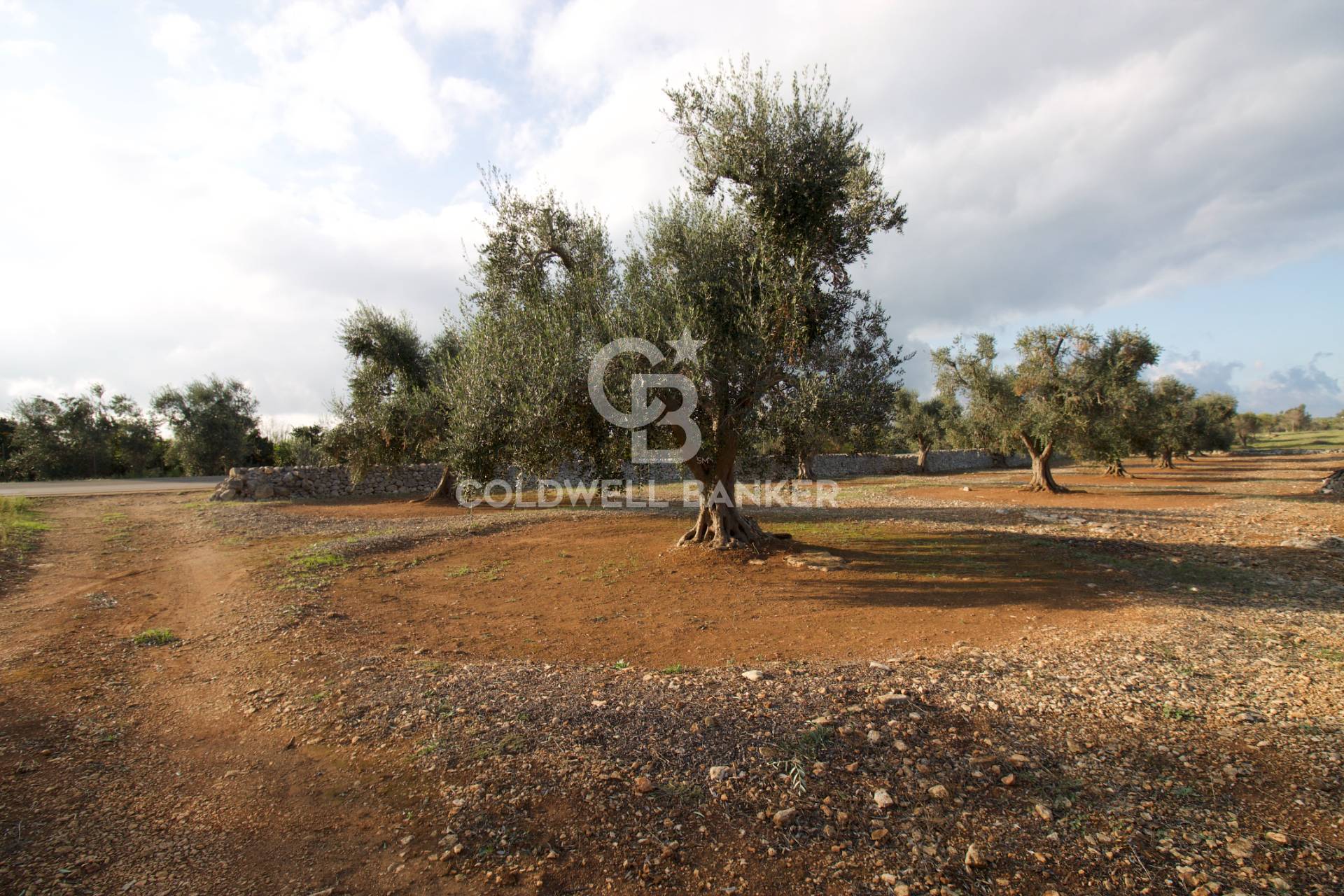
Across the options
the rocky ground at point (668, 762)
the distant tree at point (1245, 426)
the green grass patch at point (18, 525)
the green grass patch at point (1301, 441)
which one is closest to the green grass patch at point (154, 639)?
the rocky ground at point (668, 762)

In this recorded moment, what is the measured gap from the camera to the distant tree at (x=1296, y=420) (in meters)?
122

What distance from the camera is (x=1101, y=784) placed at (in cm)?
455

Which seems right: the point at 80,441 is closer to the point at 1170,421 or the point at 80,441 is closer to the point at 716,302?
the point at 716,302

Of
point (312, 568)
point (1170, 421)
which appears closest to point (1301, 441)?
point (1170, 421)

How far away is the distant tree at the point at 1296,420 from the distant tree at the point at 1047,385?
138607 mm

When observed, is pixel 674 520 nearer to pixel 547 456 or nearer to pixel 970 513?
pixel 547 456

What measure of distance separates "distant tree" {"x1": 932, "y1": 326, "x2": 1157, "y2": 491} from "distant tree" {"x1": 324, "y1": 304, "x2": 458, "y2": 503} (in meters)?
24.8

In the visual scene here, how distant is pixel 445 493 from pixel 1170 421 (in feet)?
143

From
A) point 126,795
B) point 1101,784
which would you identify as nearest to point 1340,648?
point 1101,784

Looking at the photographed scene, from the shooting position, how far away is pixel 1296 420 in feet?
402

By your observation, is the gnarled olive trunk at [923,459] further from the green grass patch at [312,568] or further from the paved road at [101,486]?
the paved road at [101,486]

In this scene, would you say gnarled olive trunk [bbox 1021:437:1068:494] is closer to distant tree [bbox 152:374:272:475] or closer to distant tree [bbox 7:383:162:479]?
distant tree [bbox 152:374:272:475]

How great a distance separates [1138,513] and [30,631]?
27624 millimetres

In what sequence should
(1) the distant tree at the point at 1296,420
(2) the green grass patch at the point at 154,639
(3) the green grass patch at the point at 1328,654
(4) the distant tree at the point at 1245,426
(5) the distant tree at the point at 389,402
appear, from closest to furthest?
(3) the green grass patch at the point at 1328,654 < (2) the green grass patch at the point at 154,639 < (5) the distant tree at the point at 389,402 < (4) the distant tree at the point at 1245,426 < (1) the distant tree at the point at 1296,420
